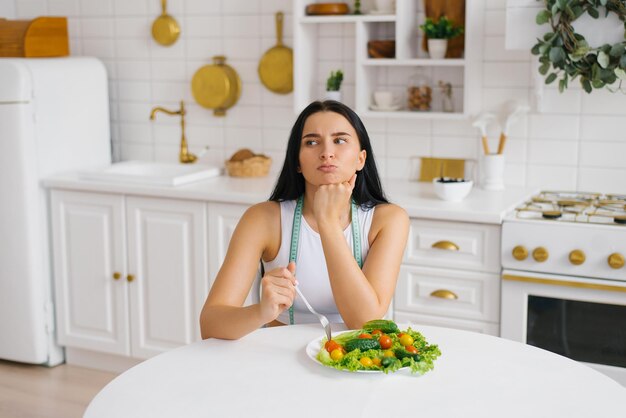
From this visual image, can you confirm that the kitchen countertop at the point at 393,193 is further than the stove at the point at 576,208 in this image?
Yes

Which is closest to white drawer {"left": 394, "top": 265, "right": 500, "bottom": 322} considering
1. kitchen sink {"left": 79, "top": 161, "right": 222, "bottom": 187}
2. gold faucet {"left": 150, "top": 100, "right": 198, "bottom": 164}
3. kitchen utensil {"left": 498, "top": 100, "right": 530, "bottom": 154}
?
kitchen utensil {"left": 498, "top": 100, "right": 530, "bottom": 154}

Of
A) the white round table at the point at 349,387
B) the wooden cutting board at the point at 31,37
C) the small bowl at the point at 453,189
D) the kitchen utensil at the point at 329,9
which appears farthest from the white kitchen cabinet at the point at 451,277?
the wooden cutting board at the point at 31,37

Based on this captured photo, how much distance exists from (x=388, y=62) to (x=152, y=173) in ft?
4.36

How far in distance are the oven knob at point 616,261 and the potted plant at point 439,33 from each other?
1105 mm

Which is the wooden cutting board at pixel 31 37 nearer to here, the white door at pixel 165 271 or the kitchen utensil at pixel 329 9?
the white door at pixel 165 271

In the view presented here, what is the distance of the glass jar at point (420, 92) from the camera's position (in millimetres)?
3527

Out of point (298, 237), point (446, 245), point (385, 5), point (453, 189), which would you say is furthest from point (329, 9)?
point (298, 237)

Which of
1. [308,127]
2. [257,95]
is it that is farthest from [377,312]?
[257,95]

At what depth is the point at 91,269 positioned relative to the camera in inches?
148

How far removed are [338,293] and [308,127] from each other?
1.38ft

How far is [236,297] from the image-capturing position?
1987 mm

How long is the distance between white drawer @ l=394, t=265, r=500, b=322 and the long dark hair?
2.89 ft

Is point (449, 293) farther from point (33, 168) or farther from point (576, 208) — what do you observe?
point (33, 168)

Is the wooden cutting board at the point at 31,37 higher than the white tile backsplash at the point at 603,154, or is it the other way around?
the wooden cutting board at the point at 31,37
